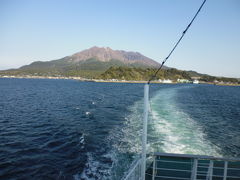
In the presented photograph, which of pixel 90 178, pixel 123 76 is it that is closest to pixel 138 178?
pixel 90 178

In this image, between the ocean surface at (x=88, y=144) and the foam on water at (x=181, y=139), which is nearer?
the ocean surface at (x=88, y=144)

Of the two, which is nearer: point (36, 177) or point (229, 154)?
point (36, 177)

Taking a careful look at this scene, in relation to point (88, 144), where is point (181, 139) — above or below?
above

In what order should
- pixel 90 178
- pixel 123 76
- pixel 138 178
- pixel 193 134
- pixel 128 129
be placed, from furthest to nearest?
pixel 123 76 < pixel 128 129 < pixel 193 134 < pixel 90 178 < pixel 138 178

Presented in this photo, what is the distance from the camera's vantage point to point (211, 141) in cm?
1189

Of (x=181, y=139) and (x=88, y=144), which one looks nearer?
(x=88, y=144)

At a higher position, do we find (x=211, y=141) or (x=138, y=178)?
(x=138, y=178)

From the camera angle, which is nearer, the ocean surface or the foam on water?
the ocean surface

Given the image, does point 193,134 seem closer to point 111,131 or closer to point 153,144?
point 153,144

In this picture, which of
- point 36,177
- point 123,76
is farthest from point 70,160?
point 123,76

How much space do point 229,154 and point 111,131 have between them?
8283 mm

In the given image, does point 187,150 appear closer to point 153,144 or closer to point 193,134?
point 153,144

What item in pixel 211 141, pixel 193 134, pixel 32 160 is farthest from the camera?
pixel 193 134

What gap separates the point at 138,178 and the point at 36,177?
18.8 ft
